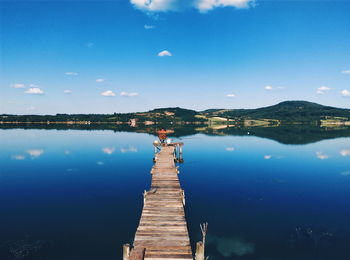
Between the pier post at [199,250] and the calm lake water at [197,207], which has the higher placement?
the pier post at [199,250]

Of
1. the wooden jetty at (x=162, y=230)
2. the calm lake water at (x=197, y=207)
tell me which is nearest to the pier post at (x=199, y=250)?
the wooden jetty at (x=162, y=230)

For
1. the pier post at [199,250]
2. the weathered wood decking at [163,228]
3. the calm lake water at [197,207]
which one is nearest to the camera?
the pier post at [199,250]

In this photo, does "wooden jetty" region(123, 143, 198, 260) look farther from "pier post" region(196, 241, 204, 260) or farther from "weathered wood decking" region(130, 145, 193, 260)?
"pier post" region(196, 241, 204, 260)

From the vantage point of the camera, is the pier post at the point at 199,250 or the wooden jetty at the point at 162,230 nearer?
the pier post at the point at 199,250

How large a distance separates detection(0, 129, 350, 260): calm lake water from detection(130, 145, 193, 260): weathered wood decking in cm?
246

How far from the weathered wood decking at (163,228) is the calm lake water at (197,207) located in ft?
8.07

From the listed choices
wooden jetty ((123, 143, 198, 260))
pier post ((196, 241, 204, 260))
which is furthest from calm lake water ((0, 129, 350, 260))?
pier post ((196, 241, 204, 260))

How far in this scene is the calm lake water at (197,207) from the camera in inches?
672

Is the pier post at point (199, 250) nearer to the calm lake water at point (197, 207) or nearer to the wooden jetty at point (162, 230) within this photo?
the wooden jetty at point (162, 230)

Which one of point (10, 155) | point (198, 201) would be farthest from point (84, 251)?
point (10, 155)

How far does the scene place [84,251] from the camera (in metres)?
16.6

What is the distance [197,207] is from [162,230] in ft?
31.3

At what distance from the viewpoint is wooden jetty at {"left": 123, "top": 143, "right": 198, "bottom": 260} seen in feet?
43.7

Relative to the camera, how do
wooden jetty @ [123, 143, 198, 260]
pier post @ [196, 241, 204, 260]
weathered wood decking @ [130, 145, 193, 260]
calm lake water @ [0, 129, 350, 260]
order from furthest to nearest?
calm lake water @ [0, 129, 350, 260] < weathered wood decking @ [130, 145, 193, 260] < wooden jetty @ [123, 143, 198, 260] < pier post @ [196, 241, 204, 260]
